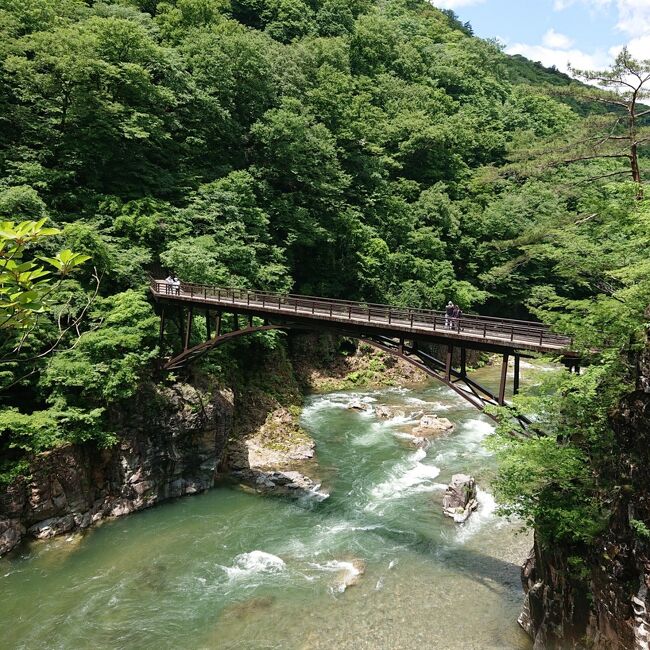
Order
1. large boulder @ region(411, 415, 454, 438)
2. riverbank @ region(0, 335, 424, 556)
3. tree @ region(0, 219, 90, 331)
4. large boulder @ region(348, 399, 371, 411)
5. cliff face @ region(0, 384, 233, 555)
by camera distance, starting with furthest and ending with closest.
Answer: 1. large boulder @ region(348, 399, 371, 411)
2. large boulder @ region(411, 415, 454, 438)
3. riverbank @ region(0, 335, 424, 556)
4. cliff face @ region(0, 384, 233, 555)
5. tree @ region(0, 219, 90, 331)

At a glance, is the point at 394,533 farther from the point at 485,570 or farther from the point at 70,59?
the point at 70,59

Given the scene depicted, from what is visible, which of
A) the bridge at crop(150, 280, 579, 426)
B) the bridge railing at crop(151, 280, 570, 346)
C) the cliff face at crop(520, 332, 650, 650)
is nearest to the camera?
the cliff face at crop(520, 332, 650, 650)

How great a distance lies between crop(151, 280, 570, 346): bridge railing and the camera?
14.8 metres

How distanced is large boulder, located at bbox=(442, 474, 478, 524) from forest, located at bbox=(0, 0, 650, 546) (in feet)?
20.0

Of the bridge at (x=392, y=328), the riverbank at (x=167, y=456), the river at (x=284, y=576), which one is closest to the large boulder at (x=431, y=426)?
the river at (x=284, y=576)

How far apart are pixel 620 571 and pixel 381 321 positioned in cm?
1058

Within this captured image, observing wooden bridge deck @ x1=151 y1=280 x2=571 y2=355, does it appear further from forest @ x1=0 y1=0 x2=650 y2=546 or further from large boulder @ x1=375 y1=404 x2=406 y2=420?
large boulder @ x1=375 y1=404 x2=406 y2=420

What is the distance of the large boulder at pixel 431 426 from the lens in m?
25.2

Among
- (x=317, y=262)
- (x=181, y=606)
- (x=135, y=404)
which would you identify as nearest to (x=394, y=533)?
(x=181, y=606)

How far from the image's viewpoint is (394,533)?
55.6 ft

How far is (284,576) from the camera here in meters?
14.7

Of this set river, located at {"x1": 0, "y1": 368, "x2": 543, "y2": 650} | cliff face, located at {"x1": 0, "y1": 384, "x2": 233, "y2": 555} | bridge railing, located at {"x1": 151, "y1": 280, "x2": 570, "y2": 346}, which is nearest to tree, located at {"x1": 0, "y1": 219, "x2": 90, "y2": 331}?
river, located at {"x1": 0, "y1": 368, "x2": 543, "y2": 650}

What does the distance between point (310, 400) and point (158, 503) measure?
1286 cm

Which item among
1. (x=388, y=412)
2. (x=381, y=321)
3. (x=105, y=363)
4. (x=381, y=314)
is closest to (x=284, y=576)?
(x=381, y=321)
